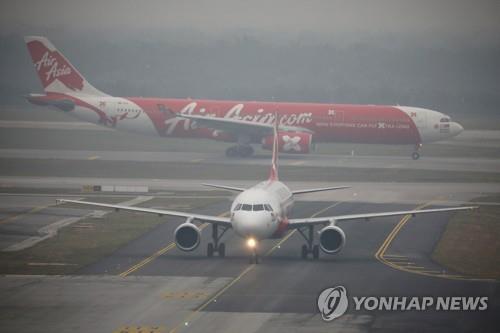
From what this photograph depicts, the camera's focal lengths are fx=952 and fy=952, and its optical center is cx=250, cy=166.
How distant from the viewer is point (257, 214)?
3512 cm

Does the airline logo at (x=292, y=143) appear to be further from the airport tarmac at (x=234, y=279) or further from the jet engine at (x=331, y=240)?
the jet engine at (x=331, y=240)

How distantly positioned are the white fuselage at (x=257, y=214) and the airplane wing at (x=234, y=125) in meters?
42.1

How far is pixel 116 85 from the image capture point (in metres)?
129

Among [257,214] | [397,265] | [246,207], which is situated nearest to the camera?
[257,214]

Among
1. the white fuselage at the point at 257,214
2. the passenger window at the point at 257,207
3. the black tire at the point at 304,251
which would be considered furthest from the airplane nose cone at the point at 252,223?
the black tire at the point at 304,251

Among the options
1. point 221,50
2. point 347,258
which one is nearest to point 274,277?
point 347,258

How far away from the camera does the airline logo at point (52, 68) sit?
83812mm

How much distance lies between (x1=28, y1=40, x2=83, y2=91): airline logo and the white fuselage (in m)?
50.4

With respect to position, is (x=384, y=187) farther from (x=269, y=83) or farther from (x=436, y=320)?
(x=269, y=83)

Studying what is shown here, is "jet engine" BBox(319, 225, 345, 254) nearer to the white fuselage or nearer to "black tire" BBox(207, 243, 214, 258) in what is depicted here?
the white fuselage

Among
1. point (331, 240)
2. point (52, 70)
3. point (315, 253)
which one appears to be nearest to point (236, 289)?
point (331, 240)

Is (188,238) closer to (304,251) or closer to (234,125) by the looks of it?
(304,251)

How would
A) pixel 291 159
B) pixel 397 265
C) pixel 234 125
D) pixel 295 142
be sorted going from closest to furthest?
pixel 397 265 → pixel 295 142 → pixel 234 125 → pixel 291 159
